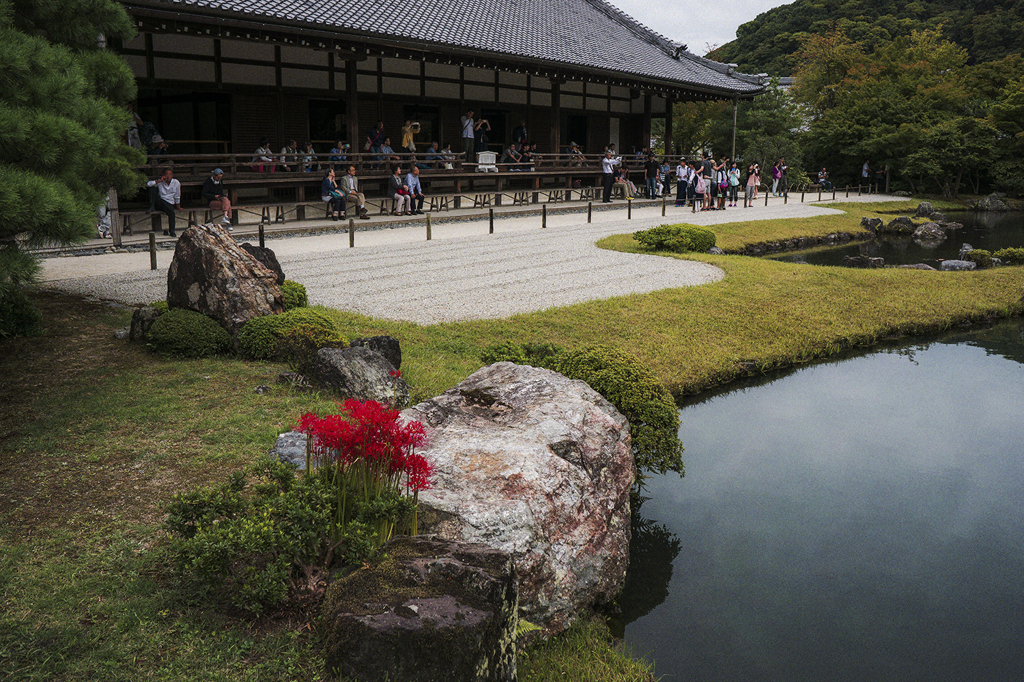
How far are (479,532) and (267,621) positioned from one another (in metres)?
1.21

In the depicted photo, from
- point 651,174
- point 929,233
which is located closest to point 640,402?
point 929,233

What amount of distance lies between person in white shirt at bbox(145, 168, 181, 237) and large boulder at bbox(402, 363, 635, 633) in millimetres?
12726

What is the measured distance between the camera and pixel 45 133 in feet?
19.0

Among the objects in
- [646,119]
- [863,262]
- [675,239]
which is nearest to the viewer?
[675,239]

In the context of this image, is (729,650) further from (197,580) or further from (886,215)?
(886,215)

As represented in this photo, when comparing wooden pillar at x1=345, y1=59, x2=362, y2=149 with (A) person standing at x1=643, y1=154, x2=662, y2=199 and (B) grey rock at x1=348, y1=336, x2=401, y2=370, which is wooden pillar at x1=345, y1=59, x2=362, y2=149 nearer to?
(B) grey rock at x1=348, y1=336, x2=401, y2=370

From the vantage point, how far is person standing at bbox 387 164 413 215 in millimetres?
21562

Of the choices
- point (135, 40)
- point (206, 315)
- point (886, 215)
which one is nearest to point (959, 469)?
point (206, 315)

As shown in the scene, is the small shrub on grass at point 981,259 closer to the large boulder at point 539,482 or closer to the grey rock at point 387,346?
the grey rock at point 387,346

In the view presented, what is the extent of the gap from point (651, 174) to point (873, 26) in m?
38.2

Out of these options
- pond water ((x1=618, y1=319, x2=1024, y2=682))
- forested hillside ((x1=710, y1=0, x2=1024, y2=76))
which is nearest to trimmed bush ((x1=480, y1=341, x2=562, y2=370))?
pond water ((x1=618, y1=319, x2=1024, y2=682))

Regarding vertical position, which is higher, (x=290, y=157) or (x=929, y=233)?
(x=290, y=157)

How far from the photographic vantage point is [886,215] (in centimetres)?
3142

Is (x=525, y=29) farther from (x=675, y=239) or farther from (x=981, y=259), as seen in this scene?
(x=981, y=259)
